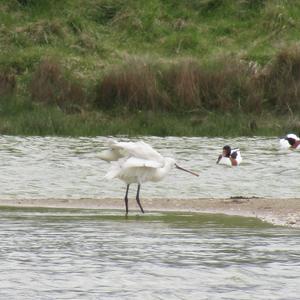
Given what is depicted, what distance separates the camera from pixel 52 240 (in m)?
11.2

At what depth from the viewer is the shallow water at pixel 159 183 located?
1653 cm

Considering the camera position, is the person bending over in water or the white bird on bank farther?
the white bird on bank

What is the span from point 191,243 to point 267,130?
A: 1346 centimetres

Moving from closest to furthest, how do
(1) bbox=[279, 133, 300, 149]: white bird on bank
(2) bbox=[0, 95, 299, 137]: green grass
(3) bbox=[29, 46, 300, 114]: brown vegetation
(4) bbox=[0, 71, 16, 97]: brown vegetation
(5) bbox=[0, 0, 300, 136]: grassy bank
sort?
(1) bbox=[279, 133, 300, 149]: white bird on bank < (2) bbox=[0, 95, 299, 137]: green grass < (5) bbox=[0, 0, 300, 136]: grassy bank < (3) bbox=[29, 46, 300, 114]: brown vegetation < (4) bbox=[0, 71, 16, 97]: brown vegetation

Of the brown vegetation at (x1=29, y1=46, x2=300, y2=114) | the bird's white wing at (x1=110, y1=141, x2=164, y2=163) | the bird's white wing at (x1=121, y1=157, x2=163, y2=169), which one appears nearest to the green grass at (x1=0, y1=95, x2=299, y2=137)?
the brown vegetation at (x1=29, y1=46, x2=300, y2=114)

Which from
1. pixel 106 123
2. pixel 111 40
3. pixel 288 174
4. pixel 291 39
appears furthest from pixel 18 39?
pixel 288 174

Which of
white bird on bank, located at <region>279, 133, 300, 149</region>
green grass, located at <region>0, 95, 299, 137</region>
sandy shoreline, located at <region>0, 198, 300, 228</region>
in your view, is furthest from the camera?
green grass, located at <region>0, 95, 299, 137</region>

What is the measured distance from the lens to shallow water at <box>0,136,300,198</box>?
651 inches

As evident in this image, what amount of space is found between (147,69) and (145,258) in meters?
15.7

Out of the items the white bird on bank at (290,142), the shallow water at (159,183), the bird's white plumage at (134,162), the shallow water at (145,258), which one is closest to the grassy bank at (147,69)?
the shallow water at (159,183)

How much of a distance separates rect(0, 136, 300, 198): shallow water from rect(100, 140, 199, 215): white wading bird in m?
1.85

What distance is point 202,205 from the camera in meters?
14.8

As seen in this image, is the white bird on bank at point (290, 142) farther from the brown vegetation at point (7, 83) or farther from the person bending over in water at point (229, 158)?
the brown vegetation at point (7, 83)

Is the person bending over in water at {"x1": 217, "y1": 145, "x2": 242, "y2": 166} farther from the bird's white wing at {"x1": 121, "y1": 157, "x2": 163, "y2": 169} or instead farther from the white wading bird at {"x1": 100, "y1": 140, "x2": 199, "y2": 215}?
the bird's white wing at {"x1": 121, "y1": 157, "x2": 163, "y2": 169}
